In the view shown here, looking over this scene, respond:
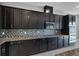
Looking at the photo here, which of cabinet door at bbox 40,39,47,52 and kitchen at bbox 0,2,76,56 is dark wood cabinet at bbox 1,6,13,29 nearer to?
kitchen at bbox 0,2,76,56

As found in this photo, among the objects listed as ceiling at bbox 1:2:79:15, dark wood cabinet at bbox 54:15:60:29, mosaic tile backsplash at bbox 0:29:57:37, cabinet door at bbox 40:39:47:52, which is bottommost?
cabinet door at bbox 40:39:47:52

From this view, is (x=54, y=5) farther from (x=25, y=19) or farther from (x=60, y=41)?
(x=60, y=41)

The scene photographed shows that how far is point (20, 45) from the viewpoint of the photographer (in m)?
3.12

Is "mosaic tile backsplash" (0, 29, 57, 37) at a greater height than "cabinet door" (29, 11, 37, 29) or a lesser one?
lesser

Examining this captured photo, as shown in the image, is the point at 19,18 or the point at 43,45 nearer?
the point at 19,18

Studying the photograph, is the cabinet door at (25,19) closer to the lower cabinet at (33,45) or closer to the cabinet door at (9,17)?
the cabinet door at (9,17)

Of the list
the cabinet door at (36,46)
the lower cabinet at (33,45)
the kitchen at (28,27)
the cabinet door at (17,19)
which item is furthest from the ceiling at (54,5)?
the cabinet door at (36,46)

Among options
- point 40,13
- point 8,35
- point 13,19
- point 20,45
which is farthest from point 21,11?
point 20,45

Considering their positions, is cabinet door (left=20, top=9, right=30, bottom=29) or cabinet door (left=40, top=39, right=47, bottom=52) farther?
cabinet door (left=40, top=39, right=47, bottom=52)

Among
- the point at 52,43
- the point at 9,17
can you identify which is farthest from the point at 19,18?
the point at 52,43

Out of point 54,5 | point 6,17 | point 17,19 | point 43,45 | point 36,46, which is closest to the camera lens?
point 54,5

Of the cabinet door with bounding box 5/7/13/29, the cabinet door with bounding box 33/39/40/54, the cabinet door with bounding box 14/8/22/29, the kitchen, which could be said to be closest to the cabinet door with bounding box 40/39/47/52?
the kitchen

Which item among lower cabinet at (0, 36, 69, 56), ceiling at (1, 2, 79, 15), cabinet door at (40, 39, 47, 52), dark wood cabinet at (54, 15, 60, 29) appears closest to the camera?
ceiling at (1, 2, 79, 15)

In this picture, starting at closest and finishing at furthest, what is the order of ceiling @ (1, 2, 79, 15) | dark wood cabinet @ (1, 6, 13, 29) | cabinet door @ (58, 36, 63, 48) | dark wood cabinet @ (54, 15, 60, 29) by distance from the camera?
ceiling @ (1, 2, 79, 15), dark wood cabinet @ (1, 6, 13, 29), dark wood cabinet @ (54, 15, 60, 29), cabinet door @ (58, 36, 63, 48)
